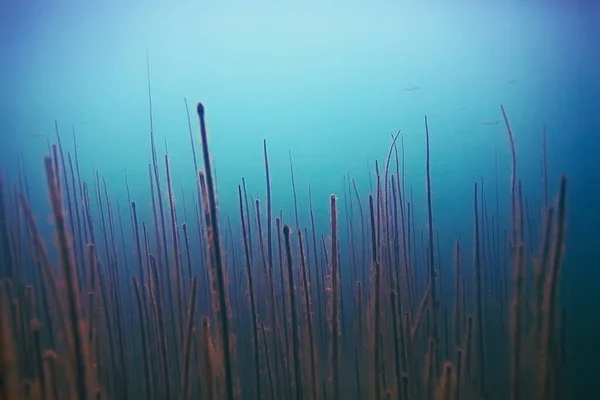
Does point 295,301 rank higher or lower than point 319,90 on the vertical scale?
lower

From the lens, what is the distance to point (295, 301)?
129cm

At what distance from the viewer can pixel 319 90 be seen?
1.30m

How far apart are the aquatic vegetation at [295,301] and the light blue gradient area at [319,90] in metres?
0.05

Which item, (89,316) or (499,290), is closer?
(89,316)

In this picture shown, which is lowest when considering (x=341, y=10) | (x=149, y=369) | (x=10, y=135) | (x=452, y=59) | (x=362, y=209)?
(x=149, y=369)

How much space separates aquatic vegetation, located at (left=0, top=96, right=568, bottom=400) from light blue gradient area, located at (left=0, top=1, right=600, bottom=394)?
0.05 m

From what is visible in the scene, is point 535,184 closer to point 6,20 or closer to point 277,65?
point 277,65

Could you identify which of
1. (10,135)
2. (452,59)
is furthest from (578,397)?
(10,135)

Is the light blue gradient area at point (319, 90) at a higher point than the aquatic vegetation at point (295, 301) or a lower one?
higher

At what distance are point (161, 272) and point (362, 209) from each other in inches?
26.1

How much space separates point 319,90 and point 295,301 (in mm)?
673

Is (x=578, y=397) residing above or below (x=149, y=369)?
below

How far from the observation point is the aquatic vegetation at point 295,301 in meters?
1.24

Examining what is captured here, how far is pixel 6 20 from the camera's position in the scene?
124 centimetres
